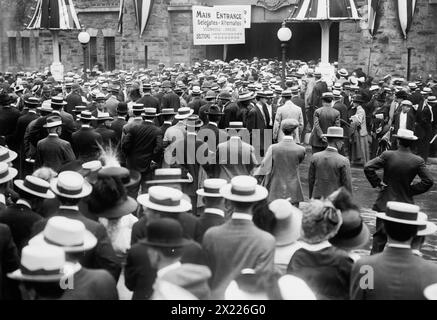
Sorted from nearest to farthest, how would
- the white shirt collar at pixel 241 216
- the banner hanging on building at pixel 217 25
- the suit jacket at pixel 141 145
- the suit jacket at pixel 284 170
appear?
the white shirt collar at pixel 241 216 → the suit jacket at pixel 284 170 → the suit jacket at pixel 141 145 → the banner hanging on building at pixel 217 25

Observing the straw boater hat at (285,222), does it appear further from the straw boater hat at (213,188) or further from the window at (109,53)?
the window at (109,53)

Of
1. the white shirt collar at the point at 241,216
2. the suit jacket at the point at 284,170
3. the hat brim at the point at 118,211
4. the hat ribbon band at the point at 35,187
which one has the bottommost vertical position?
the suit jacket at the point at 284,170

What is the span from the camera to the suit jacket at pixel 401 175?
8.22 metres

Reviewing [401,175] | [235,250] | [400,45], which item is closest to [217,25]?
[400,45]

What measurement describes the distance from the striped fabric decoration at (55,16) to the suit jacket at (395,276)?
23888 mm

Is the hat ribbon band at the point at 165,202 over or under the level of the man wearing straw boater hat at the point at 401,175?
over

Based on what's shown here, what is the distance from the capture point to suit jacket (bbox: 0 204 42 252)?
6.03 meters

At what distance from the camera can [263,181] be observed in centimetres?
997

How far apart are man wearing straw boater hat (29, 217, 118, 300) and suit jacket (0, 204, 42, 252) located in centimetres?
134

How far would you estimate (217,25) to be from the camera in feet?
80.2

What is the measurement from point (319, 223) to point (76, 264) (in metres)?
1.71

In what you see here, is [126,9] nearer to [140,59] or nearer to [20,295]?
[140,59]

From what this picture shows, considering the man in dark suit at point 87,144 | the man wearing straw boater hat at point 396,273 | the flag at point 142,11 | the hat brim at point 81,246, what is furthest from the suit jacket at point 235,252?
the flag at point 142,11
